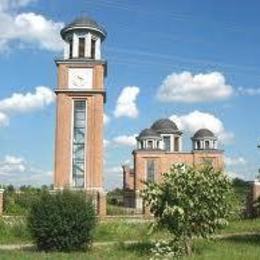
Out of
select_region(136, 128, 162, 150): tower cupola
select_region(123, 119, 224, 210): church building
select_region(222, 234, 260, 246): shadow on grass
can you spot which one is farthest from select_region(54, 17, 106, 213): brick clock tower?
select_region(222, 234, 260, 246): shadow on grass

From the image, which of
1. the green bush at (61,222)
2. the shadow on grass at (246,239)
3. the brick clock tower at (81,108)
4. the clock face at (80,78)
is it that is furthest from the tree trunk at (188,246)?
the clock face at (80,78)

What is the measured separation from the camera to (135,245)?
20984 millimetres

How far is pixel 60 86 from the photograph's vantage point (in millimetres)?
47562

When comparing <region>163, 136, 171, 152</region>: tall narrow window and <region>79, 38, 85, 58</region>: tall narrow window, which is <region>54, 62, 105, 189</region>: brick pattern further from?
<region>163, 136, 171, 152</region>: tall narrow window

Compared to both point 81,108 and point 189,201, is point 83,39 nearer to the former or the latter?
point 81,108

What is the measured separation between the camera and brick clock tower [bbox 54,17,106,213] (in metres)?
46.1

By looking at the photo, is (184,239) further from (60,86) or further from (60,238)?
(60,86)

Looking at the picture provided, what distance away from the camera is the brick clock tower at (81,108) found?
A: 1816 inches

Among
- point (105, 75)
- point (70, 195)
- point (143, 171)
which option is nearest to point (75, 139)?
point (105, 75)

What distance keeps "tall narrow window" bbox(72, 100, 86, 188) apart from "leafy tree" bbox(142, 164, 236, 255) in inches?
1059

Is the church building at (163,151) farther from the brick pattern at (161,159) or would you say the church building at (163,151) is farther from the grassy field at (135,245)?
the grassy field at (135,245)

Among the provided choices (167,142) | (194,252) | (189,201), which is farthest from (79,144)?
(189,201)

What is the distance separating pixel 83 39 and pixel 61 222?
3022 cm

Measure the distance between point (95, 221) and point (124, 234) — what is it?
5.83 m
